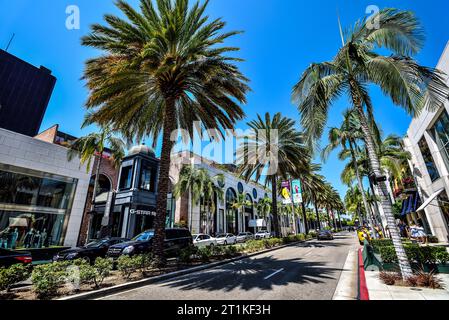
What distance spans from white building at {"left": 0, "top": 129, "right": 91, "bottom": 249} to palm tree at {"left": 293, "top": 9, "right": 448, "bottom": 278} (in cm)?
2055

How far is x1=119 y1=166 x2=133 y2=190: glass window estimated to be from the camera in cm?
2753

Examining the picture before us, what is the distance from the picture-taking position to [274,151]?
23344 millimetres

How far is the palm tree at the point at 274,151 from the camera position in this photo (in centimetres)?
2317

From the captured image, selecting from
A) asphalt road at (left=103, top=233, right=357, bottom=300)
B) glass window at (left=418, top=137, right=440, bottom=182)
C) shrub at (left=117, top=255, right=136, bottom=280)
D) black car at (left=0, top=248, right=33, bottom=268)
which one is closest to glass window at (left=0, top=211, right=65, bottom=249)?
black car at (left=0, top=248, right=33, bottom=268)

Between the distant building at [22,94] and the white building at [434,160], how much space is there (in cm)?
7958

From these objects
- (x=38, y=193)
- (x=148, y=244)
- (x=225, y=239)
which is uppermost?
(x=38, y=193)

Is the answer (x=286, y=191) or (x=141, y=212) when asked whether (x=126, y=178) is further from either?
(x=286, y=191)

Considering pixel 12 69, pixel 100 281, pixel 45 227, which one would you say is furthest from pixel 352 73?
pixel 12 69

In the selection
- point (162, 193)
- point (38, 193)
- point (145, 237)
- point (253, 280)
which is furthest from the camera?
point (38, 193)

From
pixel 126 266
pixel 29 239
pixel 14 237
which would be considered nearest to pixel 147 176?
pixel 29 239

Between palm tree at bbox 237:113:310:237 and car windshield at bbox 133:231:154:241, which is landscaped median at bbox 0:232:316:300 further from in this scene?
palm tree at bbox 237:113:310:237

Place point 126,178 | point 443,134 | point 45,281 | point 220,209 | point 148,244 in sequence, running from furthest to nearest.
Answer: point 220,209, point 126,178, point 443,134, point 148,244, point 45,281

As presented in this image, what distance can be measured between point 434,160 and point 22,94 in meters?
83.3

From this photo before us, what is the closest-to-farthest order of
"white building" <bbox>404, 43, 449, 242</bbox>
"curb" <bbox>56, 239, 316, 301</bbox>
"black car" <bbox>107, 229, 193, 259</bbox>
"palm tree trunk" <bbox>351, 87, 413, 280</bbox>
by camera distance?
1. "curb" <bbox>56, 239, 316, 301</bbox>
2. "palm tree trunk" <bbox>351, 87, 413, 280</bbox>
3. "black car" <bbox>107, 229, 193, 259</bbox>
4. "white building" <bbox>404, 43, 449, 242</bbox>
